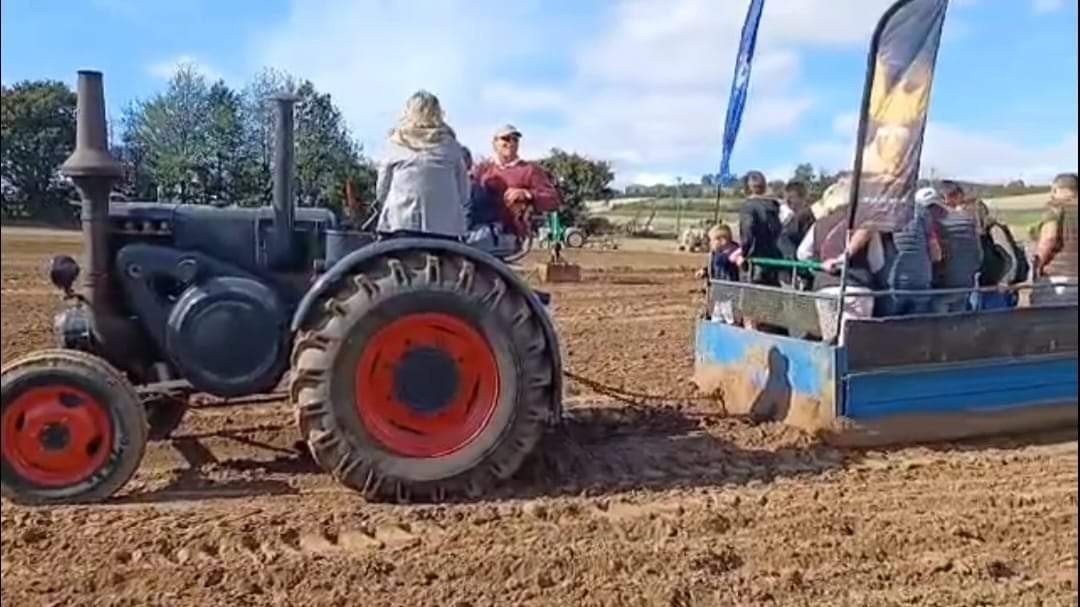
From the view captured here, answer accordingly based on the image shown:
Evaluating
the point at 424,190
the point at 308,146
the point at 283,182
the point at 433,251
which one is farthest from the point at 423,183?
the point at 308,146

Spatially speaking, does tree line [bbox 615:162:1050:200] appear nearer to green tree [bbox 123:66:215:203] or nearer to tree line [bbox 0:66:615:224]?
tree line [bbox 0:66:615:224]

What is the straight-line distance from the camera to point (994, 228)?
8.47ft

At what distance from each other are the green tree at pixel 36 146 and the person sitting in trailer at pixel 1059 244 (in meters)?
1.22

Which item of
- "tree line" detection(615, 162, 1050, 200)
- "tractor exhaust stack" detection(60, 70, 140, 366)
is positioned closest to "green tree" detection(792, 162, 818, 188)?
"tree line" detection(615, 162, 1050, 200)

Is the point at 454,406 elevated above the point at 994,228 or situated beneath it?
situated beneath

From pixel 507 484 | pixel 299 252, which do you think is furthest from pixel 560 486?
pixel 299 252

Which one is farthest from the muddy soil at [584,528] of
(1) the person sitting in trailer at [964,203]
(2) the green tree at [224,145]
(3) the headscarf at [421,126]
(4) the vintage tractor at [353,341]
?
(3) the headscarf at [421,126]

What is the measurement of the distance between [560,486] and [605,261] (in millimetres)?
8657

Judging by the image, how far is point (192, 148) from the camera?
1.91 m

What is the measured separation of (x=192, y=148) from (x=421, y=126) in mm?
720

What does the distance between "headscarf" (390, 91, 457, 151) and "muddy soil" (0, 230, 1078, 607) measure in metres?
0.71

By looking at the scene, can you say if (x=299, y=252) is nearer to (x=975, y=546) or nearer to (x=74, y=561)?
(x=74, y=561)

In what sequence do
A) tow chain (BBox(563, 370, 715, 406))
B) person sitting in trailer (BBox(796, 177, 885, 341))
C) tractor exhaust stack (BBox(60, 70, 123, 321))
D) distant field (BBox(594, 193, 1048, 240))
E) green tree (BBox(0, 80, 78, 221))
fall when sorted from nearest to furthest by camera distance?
1. green tree (BBox(0, 80, 78, 221))
2. tractor exhaust stack (BBox(60, 70, 123, 321))
3. distant field (BBox(594, 193, 1048, 240))
4. person sitting in trailer (BBox(796, 177, 885, 341))
5. tow chain (BBox(563, 370, 715, 406))

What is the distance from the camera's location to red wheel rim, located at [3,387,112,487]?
1.68 metres
